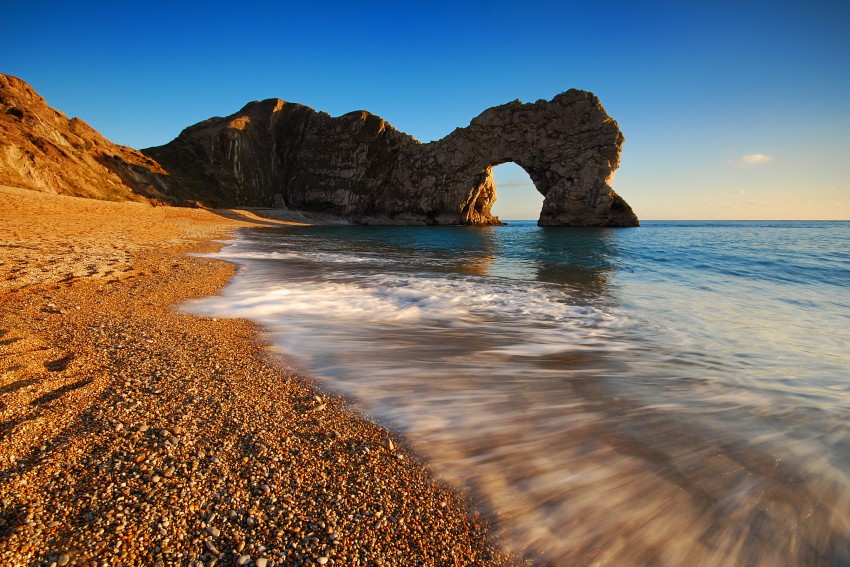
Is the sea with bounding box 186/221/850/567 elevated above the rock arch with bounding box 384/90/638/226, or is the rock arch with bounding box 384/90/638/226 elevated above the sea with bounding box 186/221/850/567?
the rock arch with bounding box 384/90/638/226

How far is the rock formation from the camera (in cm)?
4697

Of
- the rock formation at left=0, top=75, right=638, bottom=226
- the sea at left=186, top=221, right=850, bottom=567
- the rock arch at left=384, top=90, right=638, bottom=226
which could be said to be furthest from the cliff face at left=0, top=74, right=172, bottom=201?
the rock arch at left=384, top=90, right=638, bottom=226

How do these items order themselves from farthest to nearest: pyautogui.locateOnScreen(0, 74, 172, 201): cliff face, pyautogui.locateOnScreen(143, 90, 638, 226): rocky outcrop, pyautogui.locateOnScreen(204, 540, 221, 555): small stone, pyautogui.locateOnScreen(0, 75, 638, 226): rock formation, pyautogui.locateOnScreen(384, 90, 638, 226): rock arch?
pyautogui.locateOnScreen(143, 90, 638, 226): rocky outcrop
pyautogui.locateOnScreen(384, 90, 638, 226): rock arch
pyautogui.locateOnScreen(0, 75, 638, 226): rock formation
pyautogui.locateOnScreen(0, 74, 172, 201): cliff face
pyautogui.locateOnScreen(204, 540, 221, 555): small stone

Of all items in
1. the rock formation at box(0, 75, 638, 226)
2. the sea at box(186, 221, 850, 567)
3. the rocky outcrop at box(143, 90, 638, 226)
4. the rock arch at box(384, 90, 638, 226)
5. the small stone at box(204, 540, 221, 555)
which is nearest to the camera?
the small stone at box(204, 540, 221, 555)

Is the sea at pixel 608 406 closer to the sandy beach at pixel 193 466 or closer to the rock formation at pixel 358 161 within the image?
the sandy beach at pixel 193 466

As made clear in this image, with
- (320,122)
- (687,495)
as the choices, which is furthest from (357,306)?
(320,122)

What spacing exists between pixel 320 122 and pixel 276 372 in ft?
310

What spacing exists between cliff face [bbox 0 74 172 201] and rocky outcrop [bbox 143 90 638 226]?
1008 cm

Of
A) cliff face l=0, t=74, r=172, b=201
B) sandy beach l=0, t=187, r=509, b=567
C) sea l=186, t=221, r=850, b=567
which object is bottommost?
sea l=186, t=221, r=850, b=567

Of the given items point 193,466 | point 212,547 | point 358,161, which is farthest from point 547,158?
point 212,547

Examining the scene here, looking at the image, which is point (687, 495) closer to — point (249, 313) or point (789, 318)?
point (249, 313)

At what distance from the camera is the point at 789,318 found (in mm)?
8664

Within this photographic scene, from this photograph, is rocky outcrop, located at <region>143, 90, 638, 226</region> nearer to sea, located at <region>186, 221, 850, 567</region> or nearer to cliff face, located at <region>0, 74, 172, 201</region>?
cliff face, located at <region>0, 74, 172, 201</region>

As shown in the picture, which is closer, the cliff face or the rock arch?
the cliff face
